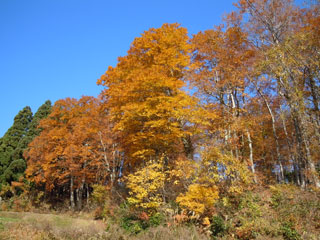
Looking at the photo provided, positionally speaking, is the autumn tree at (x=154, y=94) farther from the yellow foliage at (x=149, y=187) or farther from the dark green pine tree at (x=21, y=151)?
the dark green pine tree at (x=21, y=151)

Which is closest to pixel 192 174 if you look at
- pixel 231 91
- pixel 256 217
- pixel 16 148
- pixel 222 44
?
pixel 256 217

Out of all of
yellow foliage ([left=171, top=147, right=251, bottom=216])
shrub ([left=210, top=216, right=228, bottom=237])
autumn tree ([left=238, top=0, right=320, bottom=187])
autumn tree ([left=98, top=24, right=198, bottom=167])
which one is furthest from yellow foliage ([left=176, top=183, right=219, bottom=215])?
autumn tree ([left=238, top=0, right=320, bottom=187])

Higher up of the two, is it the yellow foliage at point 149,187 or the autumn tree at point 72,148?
the autumn tree at point 72,148

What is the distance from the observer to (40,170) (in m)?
22.3

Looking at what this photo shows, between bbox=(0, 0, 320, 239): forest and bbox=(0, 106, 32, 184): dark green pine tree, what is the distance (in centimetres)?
390

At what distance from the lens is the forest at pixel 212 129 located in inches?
419

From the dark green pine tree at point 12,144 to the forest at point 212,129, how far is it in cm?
390

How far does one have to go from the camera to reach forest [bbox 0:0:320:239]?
10.6 m

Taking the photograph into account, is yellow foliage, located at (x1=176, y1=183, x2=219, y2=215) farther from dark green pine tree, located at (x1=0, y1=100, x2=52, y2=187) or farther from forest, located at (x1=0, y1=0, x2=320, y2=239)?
dark green pine tree, located at (x1=0, y1=100, x2=52, y2=187)

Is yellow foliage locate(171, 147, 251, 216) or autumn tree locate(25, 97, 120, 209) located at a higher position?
autumn tree locate(25, 97, 120, 209)

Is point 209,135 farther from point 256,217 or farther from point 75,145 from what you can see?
point 75,145

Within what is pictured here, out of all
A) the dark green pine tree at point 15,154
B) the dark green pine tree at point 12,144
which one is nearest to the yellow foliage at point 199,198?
the dark green pine tree at point 15,154

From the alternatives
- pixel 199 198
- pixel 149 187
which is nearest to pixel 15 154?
pixel 149 187

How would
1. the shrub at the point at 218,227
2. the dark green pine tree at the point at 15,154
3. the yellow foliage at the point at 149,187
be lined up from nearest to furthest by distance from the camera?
the shrub at the point at 218,227, the yellow foliage at the point at 149,187, the dark green pine tree at the point at 15,154
